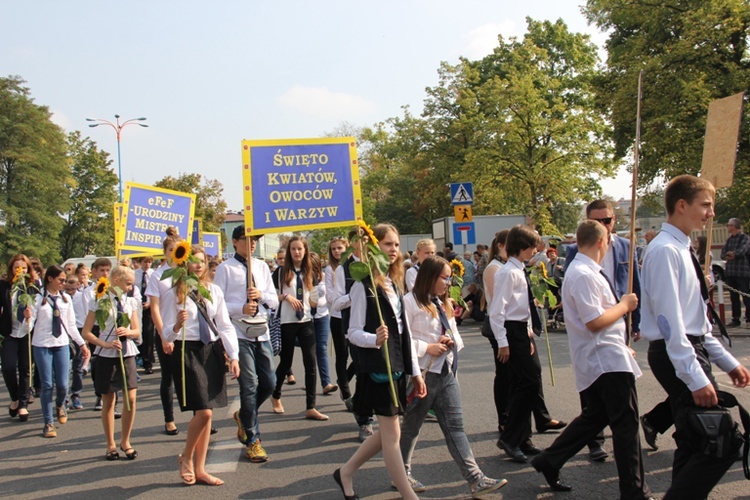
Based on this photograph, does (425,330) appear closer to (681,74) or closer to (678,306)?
(678,306)

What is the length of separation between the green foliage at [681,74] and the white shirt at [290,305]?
1801cm

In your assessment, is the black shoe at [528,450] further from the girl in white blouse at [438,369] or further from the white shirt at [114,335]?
the white shirt at [114,335]

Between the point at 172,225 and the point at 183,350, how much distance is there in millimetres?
5925

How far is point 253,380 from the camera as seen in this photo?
6.21m

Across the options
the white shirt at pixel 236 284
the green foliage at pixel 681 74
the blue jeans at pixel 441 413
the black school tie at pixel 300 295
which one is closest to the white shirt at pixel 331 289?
the black school tie at pixel 300 295

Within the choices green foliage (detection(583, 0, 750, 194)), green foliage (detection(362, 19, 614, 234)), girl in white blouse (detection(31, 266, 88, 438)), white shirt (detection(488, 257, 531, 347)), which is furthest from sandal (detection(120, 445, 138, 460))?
green foliage (detection(362, 19, 614, 234))

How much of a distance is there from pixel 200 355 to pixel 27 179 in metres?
52.9

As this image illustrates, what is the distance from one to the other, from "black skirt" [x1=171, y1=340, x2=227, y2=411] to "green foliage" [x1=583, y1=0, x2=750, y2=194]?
20302 millimetres

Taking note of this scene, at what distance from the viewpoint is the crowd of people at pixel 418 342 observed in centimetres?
383

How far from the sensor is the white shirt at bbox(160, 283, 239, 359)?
5.72 m

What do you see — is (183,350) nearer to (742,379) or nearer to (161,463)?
(161,463)

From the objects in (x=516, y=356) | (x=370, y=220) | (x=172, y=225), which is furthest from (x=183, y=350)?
(x=370, y=220)

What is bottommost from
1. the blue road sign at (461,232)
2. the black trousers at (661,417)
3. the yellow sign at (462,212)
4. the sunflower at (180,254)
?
the black trousers at (661,417)

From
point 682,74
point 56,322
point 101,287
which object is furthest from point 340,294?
point 682,74
